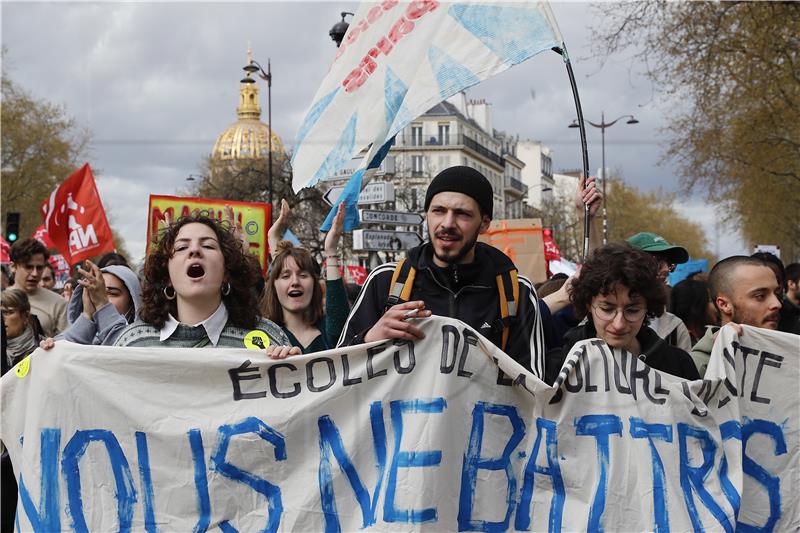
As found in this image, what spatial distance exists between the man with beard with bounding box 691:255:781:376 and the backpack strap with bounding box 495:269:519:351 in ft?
2.70

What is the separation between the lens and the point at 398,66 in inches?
193

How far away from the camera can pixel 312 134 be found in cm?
500

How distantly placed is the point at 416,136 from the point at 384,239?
75000 millimetres

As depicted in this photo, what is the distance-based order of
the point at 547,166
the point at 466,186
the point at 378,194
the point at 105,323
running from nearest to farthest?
the point at 466,186 → the point at 105,323 → the point at 378,194 → the point at 547,166

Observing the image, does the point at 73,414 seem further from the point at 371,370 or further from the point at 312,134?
the point at 312,134

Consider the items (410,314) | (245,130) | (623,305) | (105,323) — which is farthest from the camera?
(245,130)

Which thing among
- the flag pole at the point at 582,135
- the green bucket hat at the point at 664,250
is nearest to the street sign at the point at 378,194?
the flag pole at the point at 582,135

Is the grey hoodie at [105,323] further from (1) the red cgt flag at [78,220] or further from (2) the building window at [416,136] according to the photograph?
(2) the building window at [416,136]

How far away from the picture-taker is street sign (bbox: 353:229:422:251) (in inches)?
431

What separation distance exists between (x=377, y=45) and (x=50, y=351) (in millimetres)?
2257

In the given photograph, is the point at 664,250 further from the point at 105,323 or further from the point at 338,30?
the point at 338,30

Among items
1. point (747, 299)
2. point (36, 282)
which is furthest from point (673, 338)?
point (36, 282)

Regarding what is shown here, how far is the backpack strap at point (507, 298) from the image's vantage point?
11.9ft

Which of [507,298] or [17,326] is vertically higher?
[507,298]
